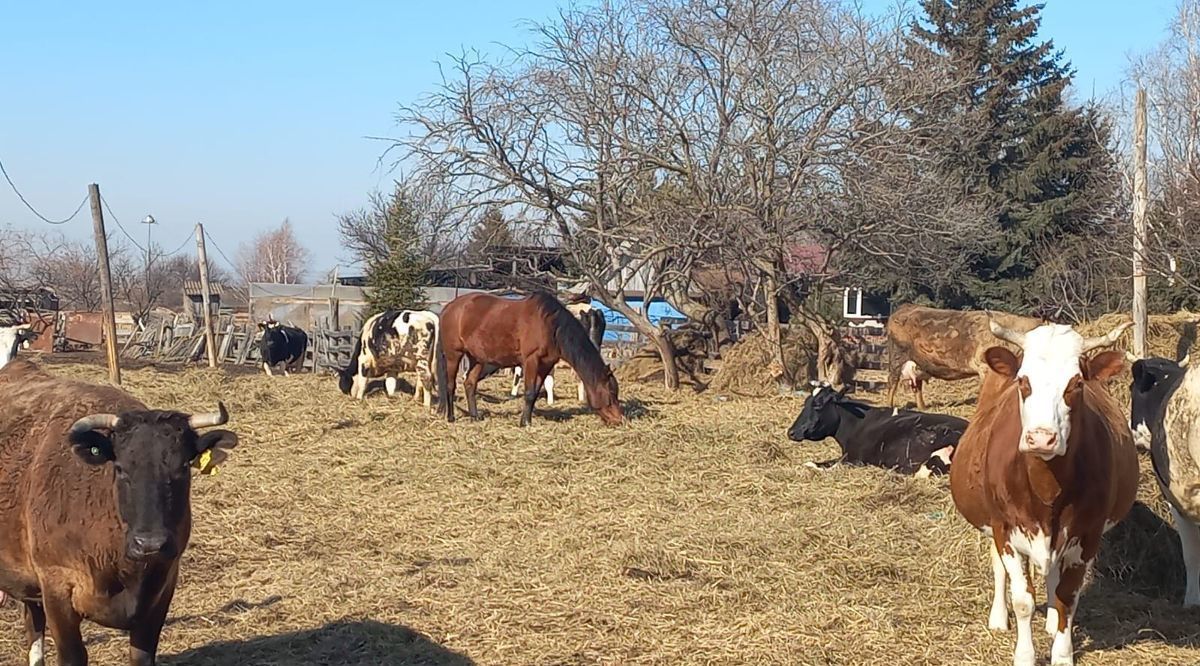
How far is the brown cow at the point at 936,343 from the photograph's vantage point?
15430 millimetres

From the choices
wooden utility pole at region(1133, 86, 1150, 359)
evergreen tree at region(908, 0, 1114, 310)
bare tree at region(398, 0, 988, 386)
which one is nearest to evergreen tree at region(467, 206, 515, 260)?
bare tree at region(398, 0, 988, 386)

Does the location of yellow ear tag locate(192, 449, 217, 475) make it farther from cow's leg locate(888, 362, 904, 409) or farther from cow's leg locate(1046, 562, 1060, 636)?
cow's leg locate(888, 362, 904, 409)

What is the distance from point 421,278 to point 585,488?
21293 millimetres

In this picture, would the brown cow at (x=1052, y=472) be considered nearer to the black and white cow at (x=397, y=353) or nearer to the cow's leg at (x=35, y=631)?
the cow's leg at (x=35, y=631)

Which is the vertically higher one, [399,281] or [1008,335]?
[399,281]

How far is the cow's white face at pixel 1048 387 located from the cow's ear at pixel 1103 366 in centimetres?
7

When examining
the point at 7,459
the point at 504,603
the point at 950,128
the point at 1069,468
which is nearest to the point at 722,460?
the point at 504,603

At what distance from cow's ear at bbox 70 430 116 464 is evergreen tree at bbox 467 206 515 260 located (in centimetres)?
1395

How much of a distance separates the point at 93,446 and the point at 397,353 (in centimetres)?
1164

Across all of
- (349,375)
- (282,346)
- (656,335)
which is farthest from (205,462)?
(282,346)

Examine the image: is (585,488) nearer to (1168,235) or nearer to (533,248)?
(1168,235)

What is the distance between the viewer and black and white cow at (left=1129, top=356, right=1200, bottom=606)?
19.8ft

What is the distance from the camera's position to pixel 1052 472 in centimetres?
497

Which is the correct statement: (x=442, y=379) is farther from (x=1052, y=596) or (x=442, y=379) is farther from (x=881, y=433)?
(x=1052, y=596)
